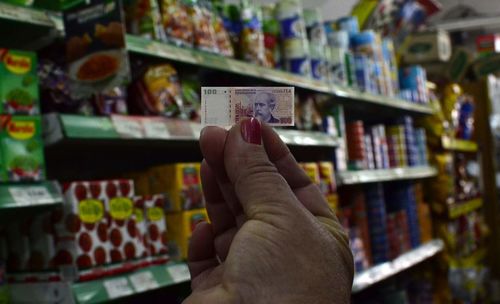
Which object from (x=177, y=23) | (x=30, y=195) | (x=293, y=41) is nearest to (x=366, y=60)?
(x=293, y=41)

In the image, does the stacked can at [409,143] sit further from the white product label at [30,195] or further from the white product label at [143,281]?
the white product label at [30,195]

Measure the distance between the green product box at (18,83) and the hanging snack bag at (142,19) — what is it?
1.41ft

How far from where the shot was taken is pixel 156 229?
73.8 inches

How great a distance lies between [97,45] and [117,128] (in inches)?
8.7

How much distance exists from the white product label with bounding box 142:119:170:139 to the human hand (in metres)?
1.15

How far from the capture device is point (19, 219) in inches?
66.5

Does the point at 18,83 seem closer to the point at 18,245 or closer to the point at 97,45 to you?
the point at 97,45

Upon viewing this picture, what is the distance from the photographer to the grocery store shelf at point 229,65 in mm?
1822

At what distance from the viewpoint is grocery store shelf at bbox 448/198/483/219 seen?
14.6 feet

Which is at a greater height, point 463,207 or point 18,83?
point 18,83

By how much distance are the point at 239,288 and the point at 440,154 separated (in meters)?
4.22

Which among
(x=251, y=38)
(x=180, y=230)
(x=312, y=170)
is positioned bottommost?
(x=180, y=230)

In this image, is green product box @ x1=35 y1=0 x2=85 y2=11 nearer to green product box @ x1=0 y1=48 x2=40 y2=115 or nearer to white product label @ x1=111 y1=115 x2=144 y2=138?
green product box @ x1=0 y1=48 x2=40 y2=115

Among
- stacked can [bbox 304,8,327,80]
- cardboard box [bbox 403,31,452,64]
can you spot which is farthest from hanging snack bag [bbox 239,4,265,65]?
cardboard box [bbox 403,31,452,64]
